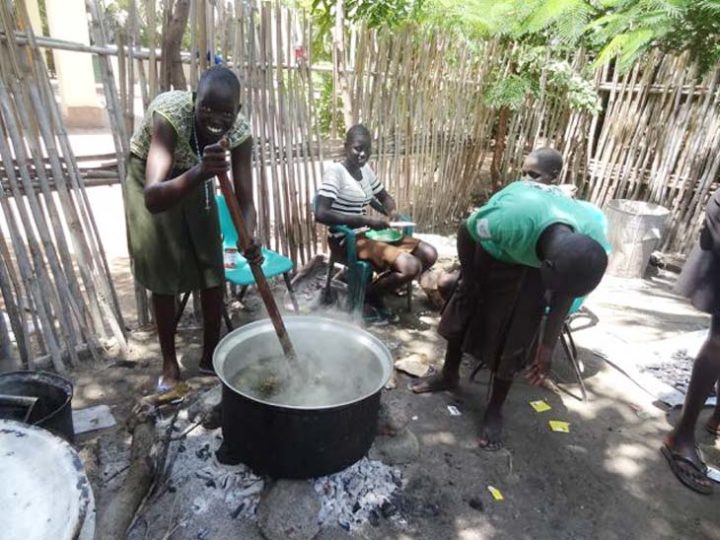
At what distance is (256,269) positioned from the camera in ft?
7.28

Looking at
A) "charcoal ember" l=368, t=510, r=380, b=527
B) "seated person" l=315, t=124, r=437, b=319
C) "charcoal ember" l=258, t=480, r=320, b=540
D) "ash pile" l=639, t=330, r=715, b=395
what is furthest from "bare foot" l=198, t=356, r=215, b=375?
"ash pile" l=639, t=330, r=715, b=395

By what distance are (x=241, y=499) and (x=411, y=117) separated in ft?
14.4

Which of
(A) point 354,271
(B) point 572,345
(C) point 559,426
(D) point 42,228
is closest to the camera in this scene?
(D) point 42,228

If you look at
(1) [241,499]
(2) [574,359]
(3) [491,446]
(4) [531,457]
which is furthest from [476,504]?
(2) [574,359]

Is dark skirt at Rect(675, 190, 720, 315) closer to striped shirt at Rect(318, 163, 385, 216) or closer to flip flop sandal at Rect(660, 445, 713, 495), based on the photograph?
flip flop sandal at Rect(660, 445, 713, 495)

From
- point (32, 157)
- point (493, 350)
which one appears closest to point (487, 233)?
point (493, 350)

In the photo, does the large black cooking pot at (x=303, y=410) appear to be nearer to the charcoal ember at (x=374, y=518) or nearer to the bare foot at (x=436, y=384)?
the charcoal ember at (x=374, y=518)

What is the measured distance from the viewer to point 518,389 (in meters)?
3.47

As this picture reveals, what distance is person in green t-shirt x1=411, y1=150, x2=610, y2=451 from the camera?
2.00 meters

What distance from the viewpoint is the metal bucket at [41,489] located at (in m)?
1.06

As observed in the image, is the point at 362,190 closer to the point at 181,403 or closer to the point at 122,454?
the point at 181,403

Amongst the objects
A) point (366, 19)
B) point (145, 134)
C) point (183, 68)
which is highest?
point (366, 19)

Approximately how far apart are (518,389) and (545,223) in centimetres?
170

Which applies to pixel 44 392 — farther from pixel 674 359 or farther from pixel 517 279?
pixel 674 359
